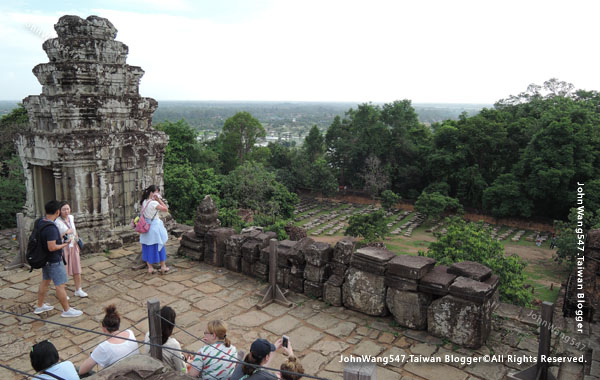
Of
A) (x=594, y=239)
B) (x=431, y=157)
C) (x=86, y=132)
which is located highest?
(x=86, y=132)

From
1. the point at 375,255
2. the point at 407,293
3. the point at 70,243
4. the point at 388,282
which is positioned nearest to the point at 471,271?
the point at 407,293

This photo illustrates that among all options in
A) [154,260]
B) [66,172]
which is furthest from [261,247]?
[66,172]

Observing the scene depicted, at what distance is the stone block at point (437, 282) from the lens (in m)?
4.69

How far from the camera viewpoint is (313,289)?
584cm

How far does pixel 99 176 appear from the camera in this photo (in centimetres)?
767

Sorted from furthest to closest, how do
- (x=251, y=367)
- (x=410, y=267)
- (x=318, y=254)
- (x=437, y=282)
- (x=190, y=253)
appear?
(x=190, y=253) < (x=318, y=254) < (x=410, y=267) < (x=437, y=282) < (x=251, y=367)

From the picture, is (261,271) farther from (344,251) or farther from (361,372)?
(361,372)

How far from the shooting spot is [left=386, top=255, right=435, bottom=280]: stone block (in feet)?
15.9

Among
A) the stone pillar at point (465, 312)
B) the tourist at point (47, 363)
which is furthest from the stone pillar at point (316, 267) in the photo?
the tourist at point (47, 363)

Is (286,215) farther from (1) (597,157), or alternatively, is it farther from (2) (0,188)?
(1) (597,157)

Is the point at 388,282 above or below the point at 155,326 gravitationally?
below

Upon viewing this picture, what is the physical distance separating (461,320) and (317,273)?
1973 mm

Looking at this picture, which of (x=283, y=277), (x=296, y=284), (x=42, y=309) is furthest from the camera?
(x=283, y=277)

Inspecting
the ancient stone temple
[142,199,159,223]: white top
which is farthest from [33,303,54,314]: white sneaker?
the ancient stone temple
